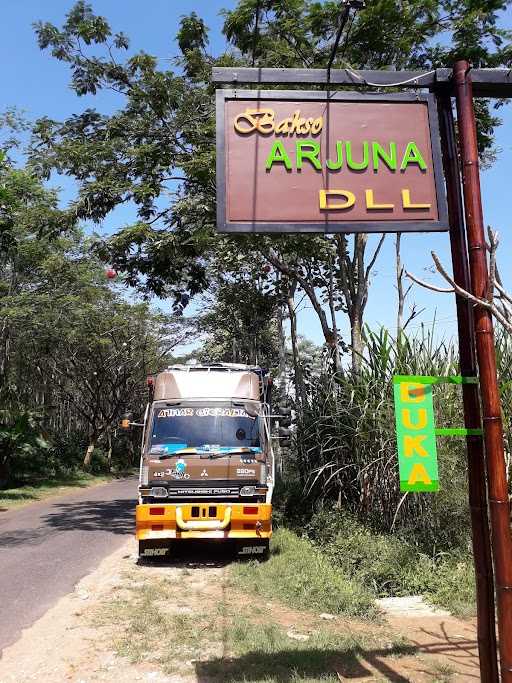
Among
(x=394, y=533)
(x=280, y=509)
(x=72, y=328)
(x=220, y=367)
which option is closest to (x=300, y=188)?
(x=394, y=533)

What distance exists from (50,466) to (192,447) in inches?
831

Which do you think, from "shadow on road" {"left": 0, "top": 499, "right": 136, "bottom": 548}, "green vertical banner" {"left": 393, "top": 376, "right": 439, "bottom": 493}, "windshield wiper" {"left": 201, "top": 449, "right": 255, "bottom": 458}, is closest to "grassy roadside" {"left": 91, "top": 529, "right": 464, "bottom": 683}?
"windshield wiper" {"left": 201, "top": 449, "right": 255, "bottom": 458}

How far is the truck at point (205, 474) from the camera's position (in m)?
9.05

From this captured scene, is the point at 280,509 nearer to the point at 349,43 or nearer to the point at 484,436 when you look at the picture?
the point at 349,43

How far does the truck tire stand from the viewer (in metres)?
9.17

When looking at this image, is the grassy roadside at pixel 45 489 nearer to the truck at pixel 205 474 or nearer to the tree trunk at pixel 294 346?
the tree trunk at pixel 294 346

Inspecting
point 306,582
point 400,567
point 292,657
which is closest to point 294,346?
point 400,567

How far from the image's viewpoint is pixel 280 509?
13.1 meters

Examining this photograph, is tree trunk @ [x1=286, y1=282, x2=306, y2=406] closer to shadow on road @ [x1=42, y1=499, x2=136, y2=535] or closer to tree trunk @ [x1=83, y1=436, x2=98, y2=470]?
shadow on road @ [x1=42, y1=499, x2=136, y2=535]

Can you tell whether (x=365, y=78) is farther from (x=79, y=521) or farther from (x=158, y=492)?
(x=79, y=521)

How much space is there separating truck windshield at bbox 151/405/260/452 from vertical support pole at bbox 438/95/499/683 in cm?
643

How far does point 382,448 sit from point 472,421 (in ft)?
18.3

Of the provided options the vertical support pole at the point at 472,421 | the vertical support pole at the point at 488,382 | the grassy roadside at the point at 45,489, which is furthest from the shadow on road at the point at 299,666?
the grassy roadside at the point at 45,489

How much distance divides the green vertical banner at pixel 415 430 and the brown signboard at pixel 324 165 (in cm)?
95
